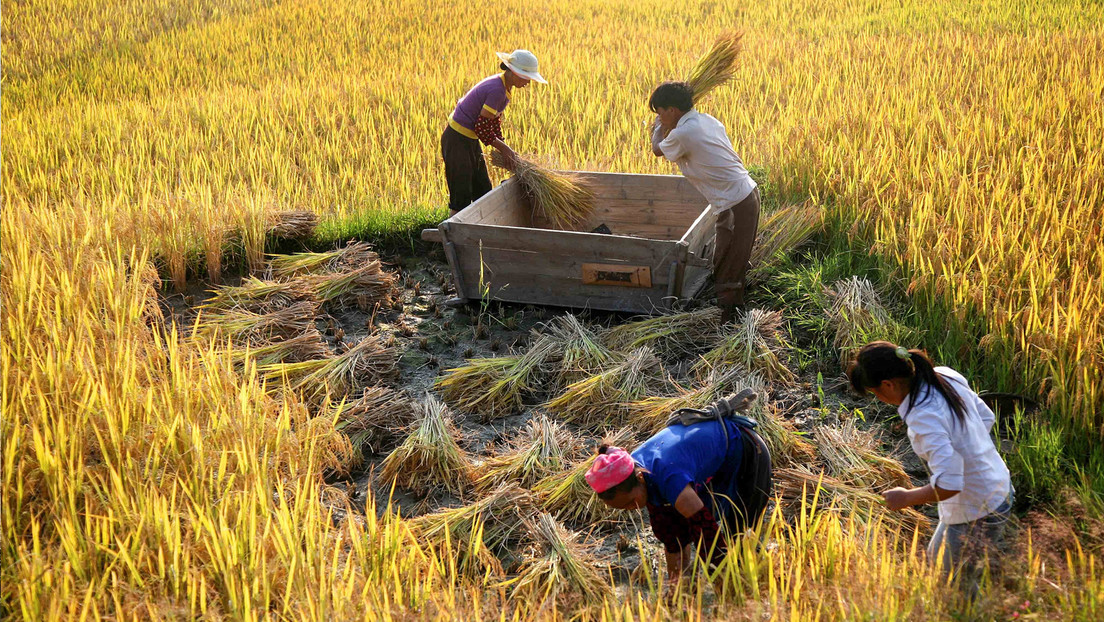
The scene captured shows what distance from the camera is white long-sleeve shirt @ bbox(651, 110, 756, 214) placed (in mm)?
3785

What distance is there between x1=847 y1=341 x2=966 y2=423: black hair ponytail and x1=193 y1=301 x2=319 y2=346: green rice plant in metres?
2.84

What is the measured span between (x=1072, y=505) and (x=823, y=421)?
1005mm

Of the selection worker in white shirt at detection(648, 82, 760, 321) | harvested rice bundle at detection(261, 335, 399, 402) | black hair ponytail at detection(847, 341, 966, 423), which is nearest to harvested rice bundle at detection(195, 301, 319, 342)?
harvested rice bundle at detection(261, 335, 399, 402)

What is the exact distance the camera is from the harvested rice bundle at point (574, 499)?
282cm

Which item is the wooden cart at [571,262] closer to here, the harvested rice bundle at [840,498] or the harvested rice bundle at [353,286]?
the harvested rice bundle at [353,286]

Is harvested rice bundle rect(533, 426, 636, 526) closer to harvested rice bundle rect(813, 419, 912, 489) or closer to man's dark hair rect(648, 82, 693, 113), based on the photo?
harvested rice bundle rect(813, 419, 912, 489)

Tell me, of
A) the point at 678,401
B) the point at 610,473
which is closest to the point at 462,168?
the point at 678,401

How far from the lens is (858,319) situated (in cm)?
366

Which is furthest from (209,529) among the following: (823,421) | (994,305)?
(994,305)

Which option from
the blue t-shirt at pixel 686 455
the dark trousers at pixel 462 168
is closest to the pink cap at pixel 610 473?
the blue t-shirt at pixel 686 455

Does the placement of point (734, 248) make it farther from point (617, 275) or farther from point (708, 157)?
point (617, 275)

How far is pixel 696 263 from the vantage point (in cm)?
398

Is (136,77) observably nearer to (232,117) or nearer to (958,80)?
(232,117)

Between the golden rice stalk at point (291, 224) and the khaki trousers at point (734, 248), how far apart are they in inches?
99.2
